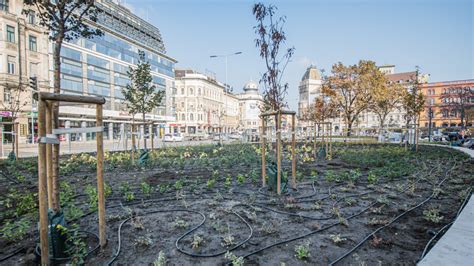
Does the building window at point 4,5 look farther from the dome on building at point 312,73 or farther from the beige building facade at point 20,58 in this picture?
the dome on building at point 312,73

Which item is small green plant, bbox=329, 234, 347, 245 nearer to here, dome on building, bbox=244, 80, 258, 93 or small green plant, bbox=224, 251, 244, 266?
small green plant, bbox=224, 251, 244, 266

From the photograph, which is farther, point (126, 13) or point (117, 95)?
point (126, 13)

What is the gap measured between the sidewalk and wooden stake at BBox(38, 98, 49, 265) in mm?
4122

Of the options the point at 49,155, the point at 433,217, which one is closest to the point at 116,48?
the point at 49,155

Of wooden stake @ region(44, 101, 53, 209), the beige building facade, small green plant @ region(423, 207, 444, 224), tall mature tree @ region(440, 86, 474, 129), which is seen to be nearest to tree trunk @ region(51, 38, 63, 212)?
wooden stake @ region(44, 101, 53, 209)

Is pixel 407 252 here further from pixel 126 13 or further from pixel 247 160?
pixel 126 13

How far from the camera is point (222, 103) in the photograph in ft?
309

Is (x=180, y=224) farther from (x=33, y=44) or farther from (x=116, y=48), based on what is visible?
(x=116, y=48)

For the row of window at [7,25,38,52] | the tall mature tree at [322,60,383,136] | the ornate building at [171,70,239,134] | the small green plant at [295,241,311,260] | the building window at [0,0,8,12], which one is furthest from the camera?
the ornate building at [171,70,239,134]

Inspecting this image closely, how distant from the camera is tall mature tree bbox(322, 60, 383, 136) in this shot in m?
32.5

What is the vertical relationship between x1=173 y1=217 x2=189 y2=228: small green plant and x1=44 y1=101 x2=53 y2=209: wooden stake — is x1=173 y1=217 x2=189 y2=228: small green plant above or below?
below

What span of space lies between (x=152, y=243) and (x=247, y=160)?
927cm

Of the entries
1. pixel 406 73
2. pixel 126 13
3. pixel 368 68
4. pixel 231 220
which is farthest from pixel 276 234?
pixel 406 73

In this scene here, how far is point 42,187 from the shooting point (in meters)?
2.80
